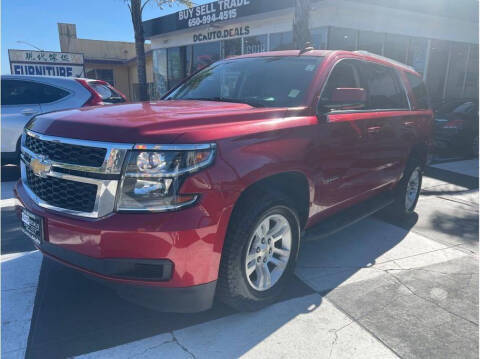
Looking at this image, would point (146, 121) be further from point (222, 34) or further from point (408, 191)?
point (222, 34)

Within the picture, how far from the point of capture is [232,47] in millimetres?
15852

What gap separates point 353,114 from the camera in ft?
11.8

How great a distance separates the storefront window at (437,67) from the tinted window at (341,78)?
13.7m

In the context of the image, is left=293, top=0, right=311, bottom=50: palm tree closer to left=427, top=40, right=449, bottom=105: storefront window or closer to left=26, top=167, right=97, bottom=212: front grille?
left=26, top=167, right=97, bottom=212: front grille

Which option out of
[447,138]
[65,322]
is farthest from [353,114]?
[447,138]

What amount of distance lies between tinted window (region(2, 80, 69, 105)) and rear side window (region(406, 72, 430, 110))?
5.66 metres

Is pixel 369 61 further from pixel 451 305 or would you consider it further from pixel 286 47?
pixel 286 47

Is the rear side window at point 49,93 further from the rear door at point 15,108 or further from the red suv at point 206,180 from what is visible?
the red suv at point 206,180

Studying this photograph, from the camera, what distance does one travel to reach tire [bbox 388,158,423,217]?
488 cm

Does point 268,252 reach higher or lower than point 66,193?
lower

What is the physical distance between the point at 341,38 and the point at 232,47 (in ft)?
16.7

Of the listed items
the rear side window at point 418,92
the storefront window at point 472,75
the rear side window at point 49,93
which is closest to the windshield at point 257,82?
the rear side window at point 418,92

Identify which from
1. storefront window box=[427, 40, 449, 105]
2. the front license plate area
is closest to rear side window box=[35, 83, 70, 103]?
the front license plate area

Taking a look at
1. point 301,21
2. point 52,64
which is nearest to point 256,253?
point 301,21
